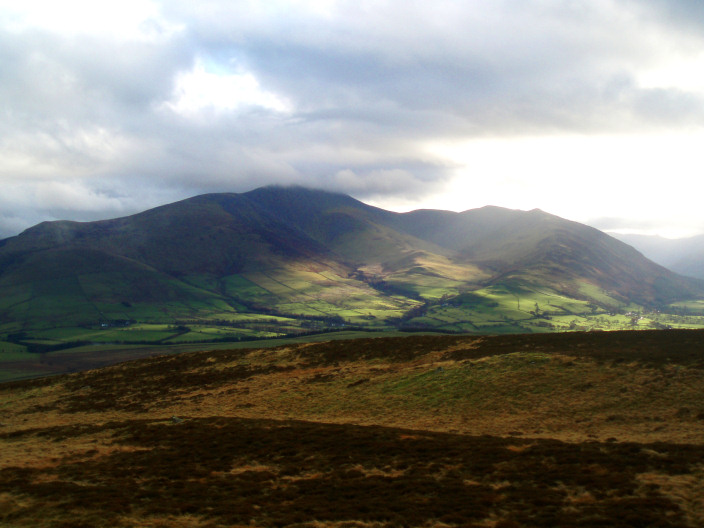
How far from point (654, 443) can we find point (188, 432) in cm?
4057

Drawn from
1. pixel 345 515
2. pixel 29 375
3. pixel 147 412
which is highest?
pixel 345 515

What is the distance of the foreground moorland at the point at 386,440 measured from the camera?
24.2m

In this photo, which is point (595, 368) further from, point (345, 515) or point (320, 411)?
point (345, 515)

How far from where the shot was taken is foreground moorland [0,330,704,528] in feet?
79.4

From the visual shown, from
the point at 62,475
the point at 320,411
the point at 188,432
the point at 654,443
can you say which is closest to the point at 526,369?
the point at 654,443

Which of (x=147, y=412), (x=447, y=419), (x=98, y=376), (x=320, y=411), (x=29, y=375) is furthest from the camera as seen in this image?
(x=29, y=375)

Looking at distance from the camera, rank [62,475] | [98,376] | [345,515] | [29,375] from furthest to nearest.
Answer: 1. [29,375]
2. [98,376]
3. [62,475]
4. [345,515]

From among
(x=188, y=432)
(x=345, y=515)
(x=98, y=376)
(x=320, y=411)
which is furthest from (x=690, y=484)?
(x=98, y=376)

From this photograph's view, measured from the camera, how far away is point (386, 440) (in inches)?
1441

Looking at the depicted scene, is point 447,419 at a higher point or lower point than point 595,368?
lower

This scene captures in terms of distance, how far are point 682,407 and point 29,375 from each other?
18395 cm

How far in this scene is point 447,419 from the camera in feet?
150

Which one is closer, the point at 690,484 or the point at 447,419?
the point at 690,484

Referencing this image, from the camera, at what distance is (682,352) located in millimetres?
54938
